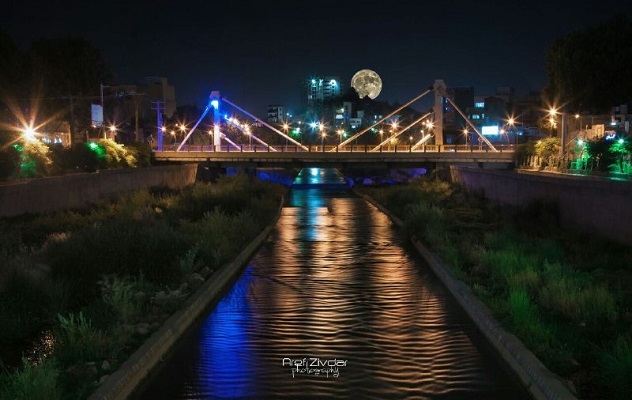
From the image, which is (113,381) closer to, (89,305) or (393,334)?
(89,305)

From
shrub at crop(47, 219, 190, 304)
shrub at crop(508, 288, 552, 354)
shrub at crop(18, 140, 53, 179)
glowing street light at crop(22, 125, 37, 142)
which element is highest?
glowing street light at crop(22, 125, 37, 142)

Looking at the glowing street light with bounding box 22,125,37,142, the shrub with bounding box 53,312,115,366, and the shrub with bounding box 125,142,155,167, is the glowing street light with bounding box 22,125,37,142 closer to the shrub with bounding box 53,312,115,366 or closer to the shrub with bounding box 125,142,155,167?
the shrub with bounding box 125,142,155,167

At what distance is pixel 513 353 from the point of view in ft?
30.2

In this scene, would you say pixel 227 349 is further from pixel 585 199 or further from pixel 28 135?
pixel 28 135

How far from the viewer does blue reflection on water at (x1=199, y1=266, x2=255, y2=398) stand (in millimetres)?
8454

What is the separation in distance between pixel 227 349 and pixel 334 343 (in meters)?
1.47

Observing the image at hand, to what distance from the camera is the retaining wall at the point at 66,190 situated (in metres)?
27.9

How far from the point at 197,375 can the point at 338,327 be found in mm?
3201

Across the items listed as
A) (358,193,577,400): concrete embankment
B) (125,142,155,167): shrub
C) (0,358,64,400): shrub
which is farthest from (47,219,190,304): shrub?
(125,142,155,167): shrub

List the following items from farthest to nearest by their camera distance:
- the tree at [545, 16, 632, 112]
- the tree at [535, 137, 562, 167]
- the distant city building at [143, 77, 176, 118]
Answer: the distant city building at [143, 77, 176, 118], the tree at [545, 16, 632, 112], the tree at [535, 137, 562, 167]

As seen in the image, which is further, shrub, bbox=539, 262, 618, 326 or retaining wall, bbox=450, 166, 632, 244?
retaining wall, bbox=450, 166, 632, 244

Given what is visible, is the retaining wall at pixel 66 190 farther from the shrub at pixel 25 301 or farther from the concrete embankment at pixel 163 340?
the shrub at pixel 25 301

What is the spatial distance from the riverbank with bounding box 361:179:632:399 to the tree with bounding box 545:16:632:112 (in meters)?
56.4

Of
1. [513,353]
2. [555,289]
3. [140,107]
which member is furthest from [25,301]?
[140,107]
